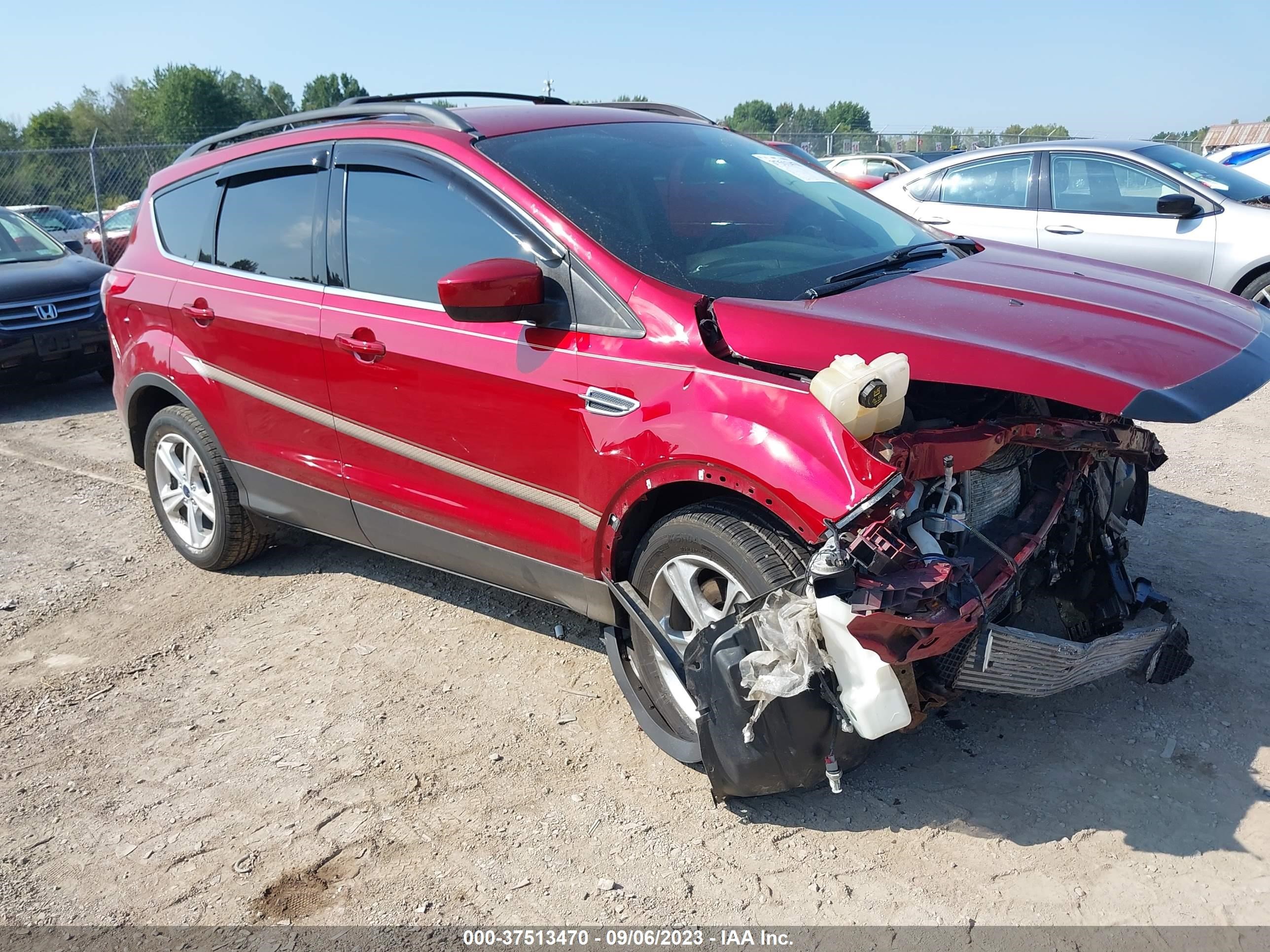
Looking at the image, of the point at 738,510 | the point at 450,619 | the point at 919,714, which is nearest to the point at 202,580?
the point at 450,619

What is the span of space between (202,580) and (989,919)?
3854 millimetres

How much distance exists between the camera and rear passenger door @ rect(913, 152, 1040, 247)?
795 cm

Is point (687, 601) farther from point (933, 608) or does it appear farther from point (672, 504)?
point (933, 608)

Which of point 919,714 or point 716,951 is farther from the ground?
point 919,714

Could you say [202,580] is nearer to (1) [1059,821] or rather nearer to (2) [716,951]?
(2) [716,951]

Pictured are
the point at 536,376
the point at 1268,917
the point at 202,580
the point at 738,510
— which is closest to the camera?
the point at 1268,917

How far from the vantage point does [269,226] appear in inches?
167

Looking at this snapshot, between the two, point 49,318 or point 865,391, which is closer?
point 865,391

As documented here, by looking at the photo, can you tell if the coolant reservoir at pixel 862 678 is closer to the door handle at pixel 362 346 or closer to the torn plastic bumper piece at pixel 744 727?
the torn plastic bumper piece at pixel 744 727

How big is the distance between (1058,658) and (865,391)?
3.23ft

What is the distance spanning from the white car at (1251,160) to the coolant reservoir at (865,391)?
28.6 feet

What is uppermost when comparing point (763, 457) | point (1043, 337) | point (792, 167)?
point (792, 167)

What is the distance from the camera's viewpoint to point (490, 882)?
9.21 feet

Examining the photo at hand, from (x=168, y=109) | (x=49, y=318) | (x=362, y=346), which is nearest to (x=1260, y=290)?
(x=362, y=346)
